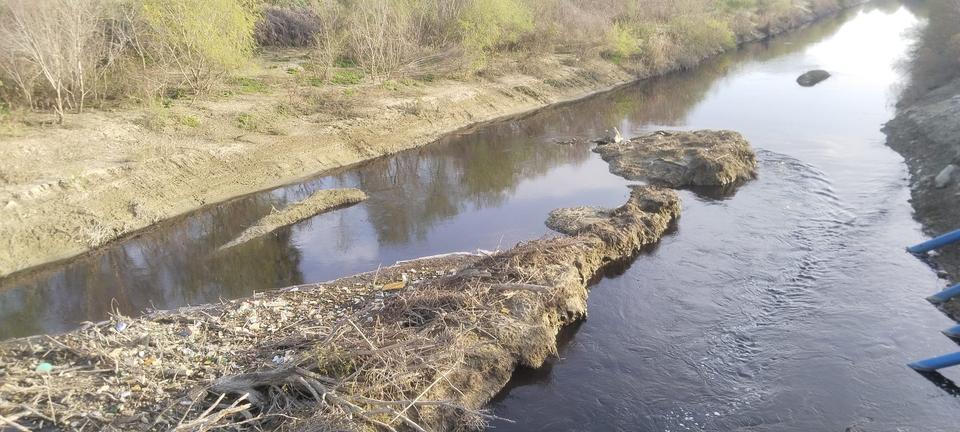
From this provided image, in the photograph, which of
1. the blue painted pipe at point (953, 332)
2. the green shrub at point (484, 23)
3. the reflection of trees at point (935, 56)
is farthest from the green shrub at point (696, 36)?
the blue painted pipe at point (953, 332)

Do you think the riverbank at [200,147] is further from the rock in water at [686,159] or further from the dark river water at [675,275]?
the rock in water at [686,159]

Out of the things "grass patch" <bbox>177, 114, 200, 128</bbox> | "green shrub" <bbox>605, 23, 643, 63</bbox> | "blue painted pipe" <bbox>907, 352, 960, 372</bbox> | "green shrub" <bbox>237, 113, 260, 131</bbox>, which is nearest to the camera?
"blue painted pipe" <bbox>907, 352, 960, 372</bbox>

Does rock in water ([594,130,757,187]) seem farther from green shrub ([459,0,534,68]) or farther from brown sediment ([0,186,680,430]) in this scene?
green shrub ([459,0,534,68])

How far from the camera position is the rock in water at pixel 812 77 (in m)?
36.2

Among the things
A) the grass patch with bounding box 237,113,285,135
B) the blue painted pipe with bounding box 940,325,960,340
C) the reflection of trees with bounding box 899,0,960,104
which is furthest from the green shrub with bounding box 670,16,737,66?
the blue painted pipe with bounding box 940,325,960,340

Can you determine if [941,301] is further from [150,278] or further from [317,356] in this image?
[150,278]

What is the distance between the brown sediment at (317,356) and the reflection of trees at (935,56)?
26583mm

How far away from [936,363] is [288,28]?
104ft

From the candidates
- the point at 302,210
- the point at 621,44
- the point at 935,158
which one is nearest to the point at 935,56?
the point at 935,158

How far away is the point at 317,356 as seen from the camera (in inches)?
389

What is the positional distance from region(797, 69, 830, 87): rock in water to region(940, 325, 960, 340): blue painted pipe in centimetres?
2760

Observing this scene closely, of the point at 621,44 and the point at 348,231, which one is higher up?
the point at 621,44

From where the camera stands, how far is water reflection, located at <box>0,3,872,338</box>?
Result: 1448 cm

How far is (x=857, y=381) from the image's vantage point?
1074 cm
